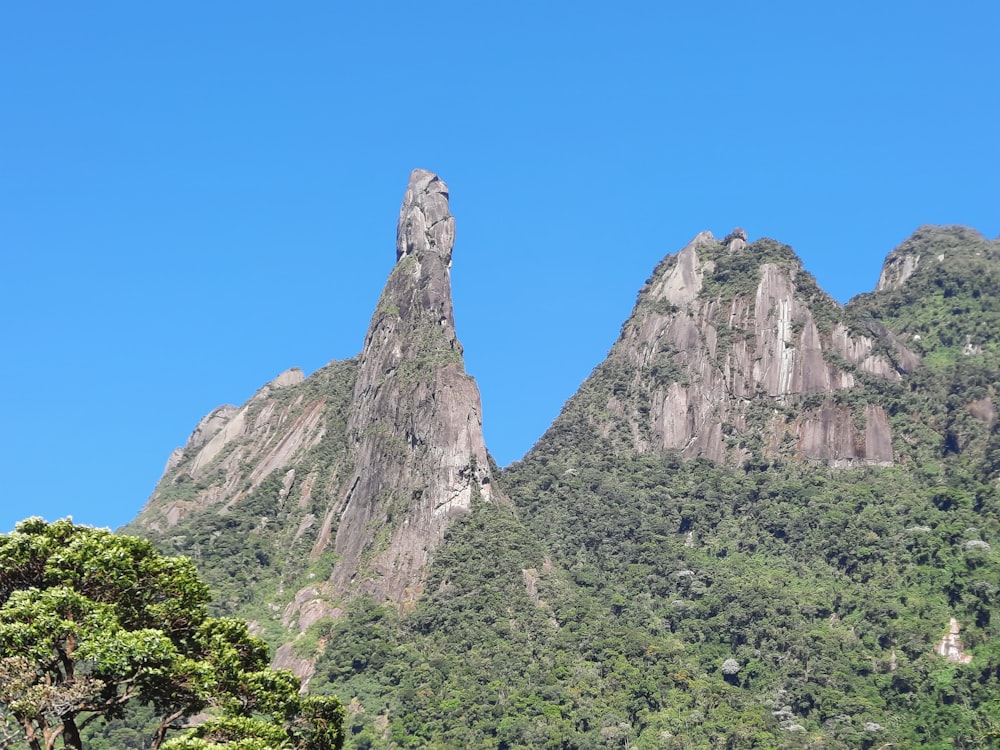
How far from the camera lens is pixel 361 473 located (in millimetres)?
139750

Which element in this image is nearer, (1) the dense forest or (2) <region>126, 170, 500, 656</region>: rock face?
(1) the dense forest

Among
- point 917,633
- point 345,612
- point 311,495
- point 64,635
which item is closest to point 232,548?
point 311,495

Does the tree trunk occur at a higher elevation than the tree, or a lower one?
lower

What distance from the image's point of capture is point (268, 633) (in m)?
121

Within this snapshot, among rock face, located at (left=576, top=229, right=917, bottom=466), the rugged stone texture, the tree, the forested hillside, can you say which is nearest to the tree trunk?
the tree

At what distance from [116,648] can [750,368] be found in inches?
5897

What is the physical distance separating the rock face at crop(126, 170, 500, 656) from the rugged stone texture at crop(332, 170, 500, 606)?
0.58 ft

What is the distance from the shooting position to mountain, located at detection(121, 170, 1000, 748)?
10125 cm

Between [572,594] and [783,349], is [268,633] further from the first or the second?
[783,349]

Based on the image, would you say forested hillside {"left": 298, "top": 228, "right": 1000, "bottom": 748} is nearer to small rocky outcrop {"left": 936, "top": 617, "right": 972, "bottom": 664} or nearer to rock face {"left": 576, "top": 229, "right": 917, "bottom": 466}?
small rocky outcrop {"left": 936, "top": 617, "right": 972, "bottom": 664}

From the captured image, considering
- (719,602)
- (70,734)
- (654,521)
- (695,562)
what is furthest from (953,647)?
(70,734)

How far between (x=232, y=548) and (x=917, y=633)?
250 feet

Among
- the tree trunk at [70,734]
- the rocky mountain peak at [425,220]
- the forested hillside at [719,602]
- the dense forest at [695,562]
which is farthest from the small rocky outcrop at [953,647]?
the tree trunk at [70,734]

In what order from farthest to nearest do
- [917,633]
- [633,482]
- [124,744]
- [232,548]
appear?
[633,482]
[232,548]
[917,633]
[124,744]
